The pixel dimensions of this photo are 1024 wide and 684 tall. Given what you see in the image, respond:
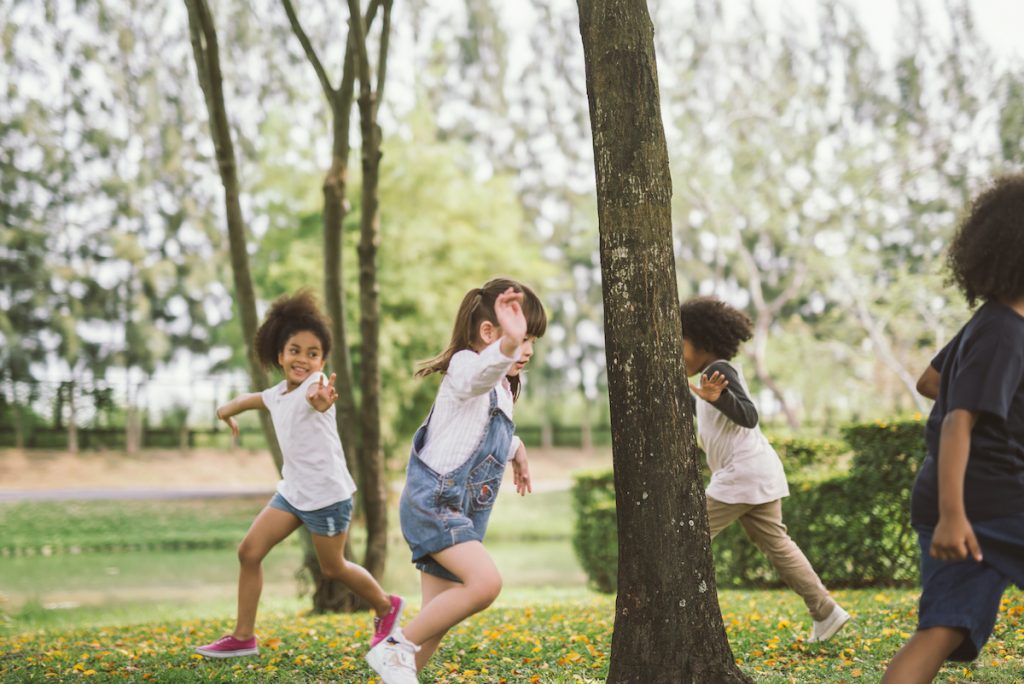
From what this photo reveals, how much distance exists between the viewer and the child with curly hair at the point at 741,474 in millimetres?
5195

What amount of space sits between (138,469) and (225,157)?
2756 centimetres

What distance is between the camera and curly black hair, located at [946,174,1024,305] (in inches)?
122

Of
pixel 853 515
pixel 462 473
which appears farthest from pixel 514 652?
pixel 853 515

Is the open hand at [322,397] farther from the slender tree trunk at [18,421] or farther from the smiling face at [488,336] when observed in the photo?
the slender tree trunk at [18,421]

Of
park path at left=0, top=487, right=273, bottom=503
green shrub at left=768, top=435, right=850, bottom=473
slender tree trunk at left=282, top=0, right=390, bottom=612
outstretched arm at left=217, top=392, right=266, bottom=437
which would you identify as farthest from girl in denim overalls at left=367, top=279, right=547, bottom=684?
park path at left=0, top=487, right=273, bottom=503

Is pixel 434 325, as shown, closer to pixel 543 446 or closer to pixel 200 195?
pixel 200 195

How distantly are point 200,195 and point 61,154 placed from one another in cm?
505

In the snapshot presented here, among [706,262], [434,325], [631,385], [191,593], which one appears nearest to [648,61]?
[631,385]

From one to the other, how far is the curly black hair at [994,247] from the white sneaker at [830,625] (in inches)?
96.8

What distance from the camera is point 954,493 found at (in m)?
2.86

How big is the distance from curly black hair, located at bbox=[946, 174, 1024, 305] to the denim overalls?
1701mm

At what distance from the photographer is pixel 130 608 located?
13039 millimetres

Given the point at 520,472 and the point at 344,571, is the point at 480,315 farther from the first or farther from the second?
the point at 344,571

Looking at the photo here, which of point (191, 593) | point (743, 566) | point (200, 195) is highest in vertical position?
point (200, 195)
